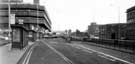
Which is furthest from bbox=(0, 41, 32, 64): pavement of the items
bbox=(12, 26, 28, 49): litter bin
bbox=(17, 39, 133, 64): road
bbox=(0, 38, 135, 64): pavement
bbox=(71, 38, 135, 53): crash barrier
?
bbox=(71, 38, 135, 53): crash barrier

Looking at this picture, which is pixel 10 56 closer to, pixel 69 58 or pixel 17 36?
pixel 69 58

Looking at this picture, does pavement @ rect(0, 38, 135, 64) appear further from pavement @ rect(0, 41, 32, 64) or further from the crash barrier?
the crash barrier

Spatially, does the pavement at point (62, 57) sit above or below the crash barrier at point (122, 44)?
below

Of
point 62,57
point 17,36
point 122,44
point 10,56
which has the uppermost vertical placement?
point 17,36

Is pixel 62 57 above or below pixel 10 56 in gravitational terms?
below

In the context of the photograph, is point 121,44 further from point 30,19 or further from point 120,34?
point 30,19

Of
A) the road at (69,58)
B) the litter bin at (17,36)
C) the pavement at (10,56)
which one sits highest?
the litter bin at (17,36)

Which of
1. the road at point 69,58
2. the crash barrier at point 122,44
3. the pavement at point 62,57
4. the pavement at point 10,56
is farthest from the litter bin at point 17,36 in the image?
the crash barrier at point 122,44

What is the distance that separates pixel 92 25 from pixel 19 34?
A: 272ft

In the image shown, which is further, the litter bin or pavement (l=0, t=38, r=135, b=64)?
the litter bin

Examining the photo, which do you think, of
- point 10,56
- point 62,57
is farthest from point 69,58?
point 10,56

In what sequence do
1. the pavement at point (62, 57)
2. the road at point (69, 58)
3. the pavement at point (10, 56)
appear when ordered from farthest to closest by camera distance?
the road at point (69, 58)
the pavement at point (62, 57)
the pavement at point (10, 56)

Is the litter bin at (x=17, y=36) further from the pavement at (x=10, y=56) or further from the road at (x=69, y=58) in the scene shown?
the pavement at (x=10, y=56)

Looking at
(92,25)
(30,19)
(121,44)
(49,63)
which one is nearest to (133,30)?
(121,44)
